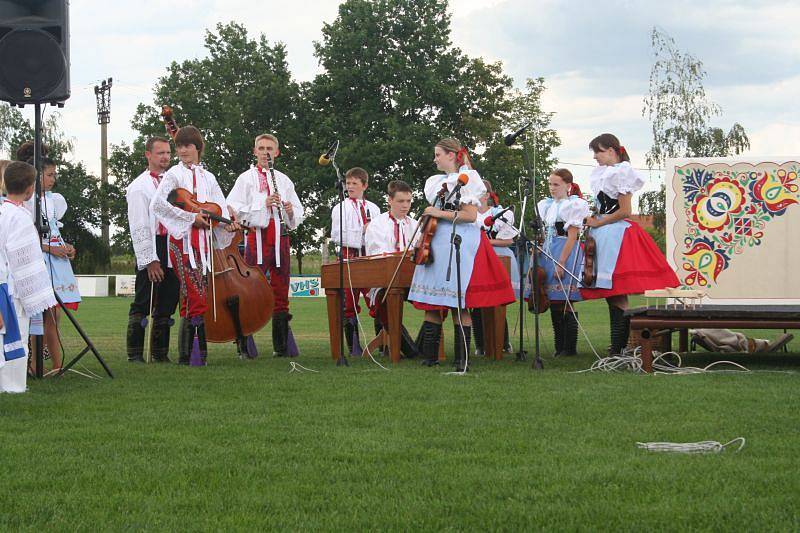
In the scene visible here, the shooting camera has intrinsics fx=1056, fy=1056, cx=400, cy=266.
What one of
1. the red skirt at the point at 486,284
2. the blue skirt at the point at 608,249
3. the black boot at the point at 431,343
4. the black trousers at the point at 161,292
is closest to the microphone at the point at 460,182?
the red skirt at the point at 486,284

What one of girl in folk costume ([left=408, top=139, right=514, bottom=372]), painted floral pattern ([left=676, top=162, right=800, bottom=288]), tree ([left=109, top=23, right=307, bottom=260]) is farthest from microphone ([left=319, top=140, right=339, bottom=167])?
tree ([left=109, top=23, right=307, bottom=260])

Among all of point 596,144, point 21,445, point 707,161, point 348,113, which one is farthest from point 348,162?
point 21,445

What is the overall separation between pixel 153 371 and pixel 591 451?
4839 mm

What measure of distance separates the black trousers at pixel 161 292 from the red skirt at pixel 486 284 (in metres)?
2.46

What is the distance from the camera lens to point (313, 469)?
4496mm

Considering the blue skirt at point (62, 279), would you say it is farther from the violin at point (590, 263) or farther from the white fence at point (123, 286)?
the white fence at point (123, 286)

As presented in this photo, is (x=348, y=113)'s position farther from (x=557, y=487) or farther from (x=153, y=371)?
(x=557, y=487)

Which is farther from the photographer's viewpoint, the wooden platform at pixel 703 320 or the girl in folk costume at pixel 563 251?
the girl in folk costume at pixel 563 251

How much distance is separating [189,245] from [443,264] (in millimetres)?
2263

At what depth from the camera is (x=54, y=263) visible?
8922mm

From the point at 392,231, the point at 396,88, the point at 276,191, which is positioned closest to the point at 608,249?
the point at 392,231

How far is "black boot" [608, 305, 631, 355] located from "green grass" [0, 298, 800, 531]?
5.06 feet

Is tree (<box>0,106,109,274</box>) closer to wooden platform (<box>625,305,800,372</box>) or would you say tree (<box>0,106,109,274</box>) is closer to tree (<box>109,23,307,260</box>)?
tree (<box>109,23,307,260</box>)

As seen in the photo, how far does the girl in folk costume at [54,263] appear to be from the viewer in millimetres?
8773
